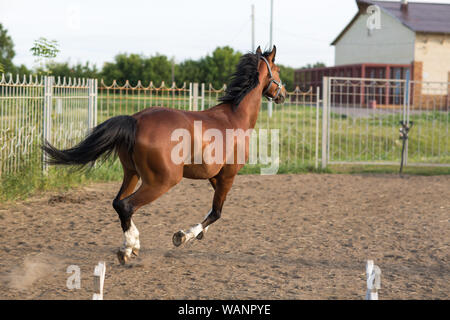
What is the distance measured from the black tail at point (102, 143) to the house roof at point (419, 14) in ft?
89.5

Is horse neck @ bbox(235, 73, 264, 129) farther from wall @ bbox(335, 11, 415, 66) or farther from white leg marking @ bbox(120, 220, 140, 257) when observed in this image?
wall @ bbox(335, 11, 415, 66)

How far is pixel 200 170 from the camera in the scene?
565cm

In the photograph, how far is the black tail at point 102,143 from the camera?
5.25 meters

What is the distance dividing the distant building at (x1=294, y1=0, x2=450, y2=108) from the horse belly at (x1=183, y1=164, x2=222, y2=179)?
81.1 feet

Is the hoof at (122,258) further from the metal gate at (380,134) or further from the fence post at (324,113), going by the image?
the fence post at (324,113)

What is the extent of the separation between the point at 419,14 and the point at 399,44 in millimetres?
2996

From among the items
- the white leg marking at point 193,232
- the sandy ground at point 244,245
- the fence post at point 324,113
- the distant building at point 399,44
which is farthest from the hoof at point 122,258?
the distant building at point 399,44

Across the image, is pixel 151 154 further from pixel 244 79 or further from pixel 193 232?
pixel 244 79

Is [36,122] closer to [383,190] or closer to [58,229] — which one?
[58,229]

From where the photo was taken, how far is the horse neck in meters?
6.13

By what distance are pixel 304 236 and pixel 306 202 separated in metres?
2.53

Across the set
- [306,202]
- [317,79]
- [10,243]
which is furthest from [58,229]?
[317,79]

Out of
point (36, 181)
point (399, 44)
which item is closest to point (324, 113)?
point (36, 181)

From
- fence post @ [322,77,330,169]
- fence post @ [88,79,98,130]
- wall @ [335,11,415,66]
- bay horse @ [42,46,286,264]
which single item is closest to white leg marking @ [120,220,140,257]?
bay horse @ [42,46,286,264]
